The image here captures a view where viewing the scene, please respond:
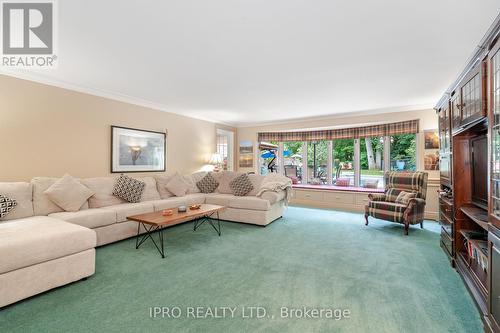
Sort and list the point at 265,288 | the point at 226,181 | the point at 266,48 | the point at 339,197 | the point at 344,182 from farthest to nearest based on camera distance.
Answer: the point at 344,182
the point at 339,197
the point at 226,181
the point at 266,48
the point at 265,288

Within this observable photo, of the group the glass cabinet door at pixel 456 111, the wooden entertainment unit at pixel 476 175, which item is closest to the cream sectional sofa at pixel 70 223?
the wooden entertainment unit at pixel 476 175

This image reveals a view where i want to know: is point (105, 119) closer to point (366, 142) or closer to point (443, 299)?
point (443, 299)

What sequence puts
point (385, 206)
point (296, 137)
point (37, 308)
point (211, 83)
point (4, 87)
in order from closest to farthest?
point (37, 308)
point (4, 87)
point (211, 83)
point (385, 206)
point (296, 137)

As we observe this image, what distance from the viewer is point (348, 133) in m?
6.26

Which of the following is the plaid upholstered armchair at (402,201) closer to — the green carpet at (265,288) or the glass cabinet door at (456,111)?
the green carpet at (265,288)

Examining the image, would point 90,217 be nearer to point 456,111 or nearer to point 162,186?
point 162,186

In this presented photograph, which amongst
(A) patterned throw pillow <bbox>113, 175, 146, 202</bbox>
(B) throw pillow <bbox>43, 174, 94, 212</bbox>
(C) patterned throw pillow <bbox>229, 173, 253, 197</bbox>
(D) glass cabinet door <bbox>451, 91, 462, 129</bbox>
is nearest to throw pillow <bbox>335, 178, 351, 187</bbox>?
(C) patterned throw pillow <bbox>229, 173, 253, 197</bbox>

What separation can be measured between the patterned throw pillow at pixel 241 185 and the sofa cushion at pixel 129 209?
177 centimetres

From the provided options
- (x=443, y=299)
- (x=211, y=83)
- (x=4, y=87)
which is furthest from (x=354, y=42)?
(x=4, y=87)

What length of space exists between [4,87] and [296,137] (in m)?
6.09

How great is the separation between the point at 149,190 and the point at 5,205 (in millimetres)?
1994

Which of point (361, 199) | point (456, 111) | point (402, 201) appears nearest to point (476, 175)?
point (456, 111)

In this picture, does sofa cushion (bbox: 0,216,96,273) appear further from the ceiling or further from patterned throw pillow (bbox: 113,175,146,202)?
the ceiling

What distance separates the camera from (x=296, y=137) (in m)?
7.02
